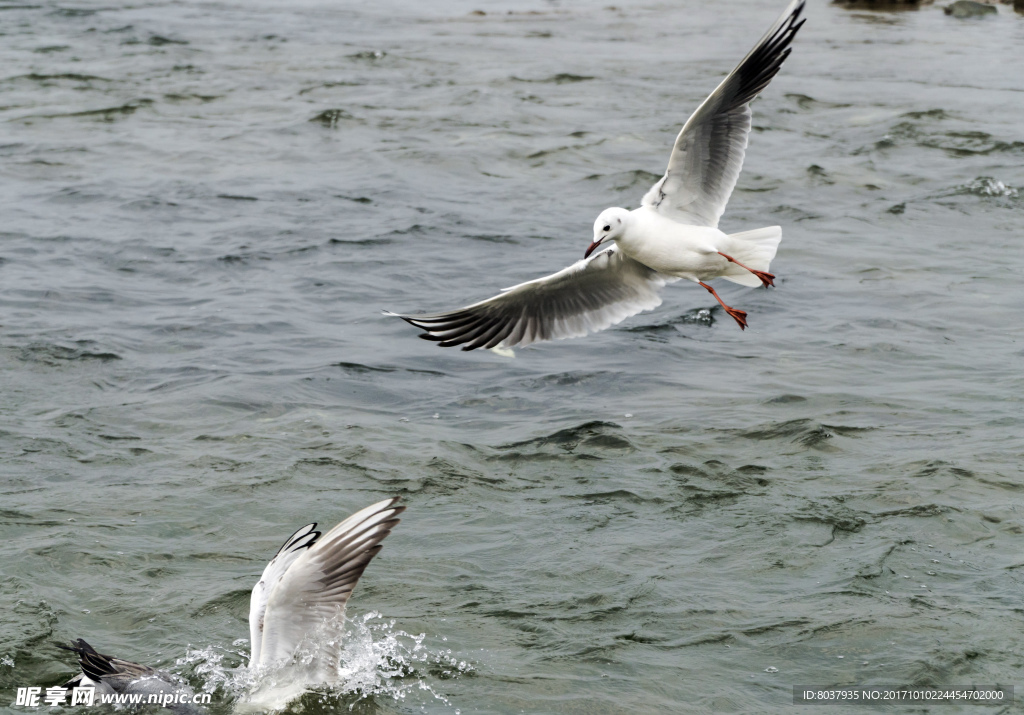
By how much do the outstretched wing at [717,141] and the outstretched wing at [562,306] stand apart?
55cm

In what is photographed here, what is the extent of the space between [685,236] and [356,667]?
3207 mm

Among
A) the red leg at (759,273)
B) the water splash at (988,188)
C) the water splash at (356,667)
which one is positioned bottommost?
the water splash at (356,667)

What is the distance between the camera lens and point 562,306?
8.25m

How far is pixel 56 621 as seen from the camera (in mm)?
5801

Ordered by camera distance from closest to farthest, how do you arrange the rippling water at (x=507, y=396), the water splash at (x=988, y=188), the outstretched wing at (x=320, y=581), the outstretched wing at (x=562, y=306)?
1. the outstretched wing at (x=320, y=581)
2. the rippling water at (x=507, y=396)
3. the outstretched wing at (x=562, y=306)
4. the water splash at (x=988, y=188)

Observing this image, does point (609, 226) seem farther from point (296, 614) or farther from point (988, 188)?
point (988, 188)

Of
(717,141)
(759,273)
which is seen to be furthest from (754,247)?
(717,141)

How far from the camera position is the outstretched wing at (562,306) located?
773cm

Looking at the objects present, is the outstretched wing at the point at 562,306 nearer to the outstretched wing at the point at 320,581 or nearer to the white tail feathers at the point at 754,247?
the white tail feathers at the point at 754,247

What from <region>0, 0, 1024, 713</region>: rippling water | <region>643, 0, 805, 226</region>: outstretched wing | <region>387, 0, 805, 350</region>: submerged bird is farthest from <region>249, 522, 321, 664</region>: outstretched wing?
<region>643, 0, 805, 226</region>: outstretched wing

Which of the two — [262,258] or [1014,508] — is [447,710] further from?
[262,258]

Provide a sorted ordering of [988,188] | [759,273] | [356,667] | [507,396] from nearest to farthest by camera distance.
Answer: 1. [356,667]
2. [759,273]
3. [507,396]
4. [988,188]

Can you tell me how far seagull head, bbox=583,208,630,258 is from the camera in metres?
7.10

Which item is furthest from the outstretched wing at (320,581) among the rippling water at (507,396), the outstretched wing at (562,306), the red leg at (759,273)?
the red leg at (759,273)
